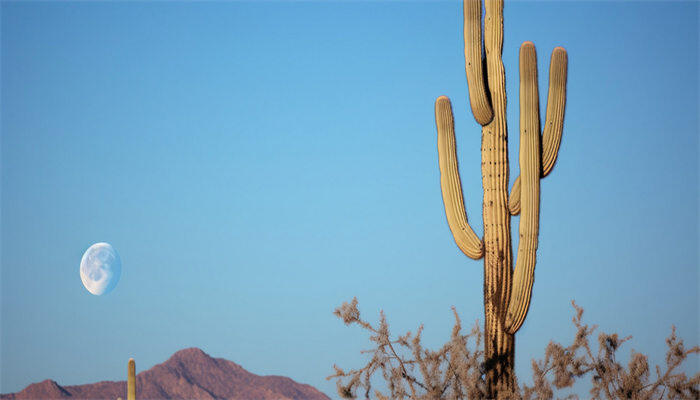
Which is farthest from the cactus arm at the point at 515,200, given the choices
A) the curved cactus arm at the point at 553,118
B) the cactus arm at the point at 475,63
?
the cactus arm at the point at 475,63

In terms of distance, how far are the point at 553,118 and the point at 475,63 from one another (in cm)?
137

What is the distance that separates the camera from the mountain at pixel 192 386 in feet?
126

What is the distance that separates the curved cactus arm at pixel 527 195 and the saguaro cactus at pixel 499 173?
0.04 ft

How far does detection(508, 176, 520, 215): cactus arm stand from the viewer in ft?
38.4

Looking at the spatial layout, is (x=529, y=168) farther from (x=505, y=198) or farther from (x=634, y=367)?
(x=634, y=367)

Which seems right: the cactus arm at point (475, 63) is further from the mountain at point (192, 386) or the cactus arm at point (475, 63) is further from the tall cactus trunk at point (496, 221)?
the mountain at point (192, 386)

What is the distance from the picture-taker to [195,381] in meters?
41.3

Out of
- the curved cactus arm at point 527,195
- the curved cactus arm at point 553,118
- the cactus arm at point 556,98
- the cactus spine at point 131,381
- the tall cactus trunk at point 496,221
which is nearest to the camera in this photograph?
the cactus spine at point 131,381

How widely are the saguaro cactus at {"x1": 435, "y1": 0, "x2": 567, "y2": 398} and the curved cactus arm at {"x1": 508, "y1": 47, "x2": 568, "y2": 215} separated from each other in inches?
0.6

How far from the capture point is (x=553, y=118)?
11930 mm

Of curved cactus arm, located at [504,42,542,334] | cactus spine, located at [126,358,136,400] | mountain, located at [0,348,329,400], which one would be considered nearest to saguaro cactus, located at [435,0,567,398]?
curved cactus arm, located at [504,42,542,334]

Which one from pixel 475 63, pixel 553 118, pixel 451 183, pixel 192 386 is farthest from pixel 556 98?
pixel 192 386

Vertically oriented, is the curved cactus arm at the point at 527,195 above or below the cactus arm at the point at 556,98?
below

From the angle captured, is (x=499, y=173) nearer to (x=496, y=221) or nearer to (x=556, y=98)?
(x=496, y=221)
